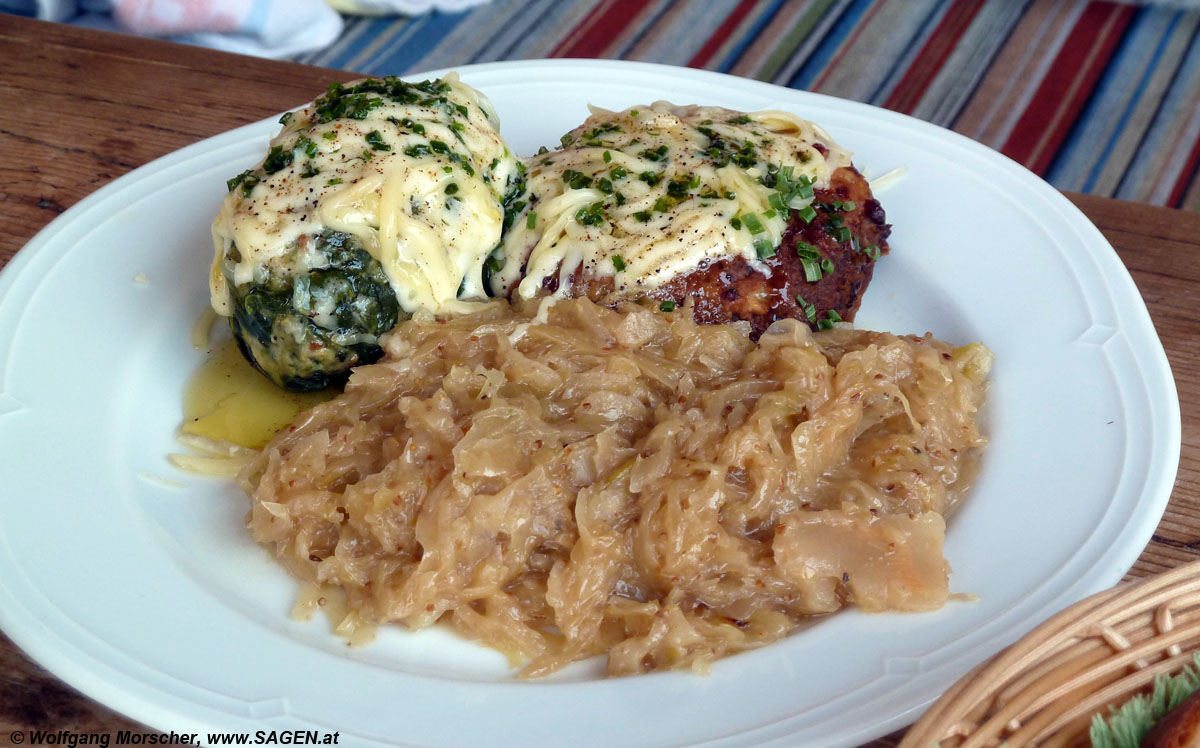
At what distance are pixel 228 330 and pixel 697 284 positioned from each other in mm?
1792

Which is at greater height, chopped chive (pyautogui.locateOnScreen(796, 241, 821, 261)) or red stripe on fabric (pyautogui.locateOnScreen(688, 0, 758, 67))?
chopped chive (pyautogui.locateOnScreen(796, 241, 821, 261))

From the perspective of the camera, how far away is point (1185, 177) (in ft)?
22.0

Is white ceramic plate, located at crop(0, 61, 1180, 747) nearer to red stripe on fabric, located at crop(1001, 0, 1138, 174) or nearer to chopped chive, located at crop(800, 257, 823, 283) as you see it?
chopped chive, located at crop(800, 257, 823, 283)

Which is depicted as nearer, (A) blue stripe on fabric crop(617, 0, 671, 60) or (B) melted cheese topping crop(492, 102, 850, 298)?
(B) melted cheese topping crop(492, 102, 850, 298)

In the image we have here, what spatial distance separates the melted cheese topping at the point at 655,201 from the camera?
3580 millimetres

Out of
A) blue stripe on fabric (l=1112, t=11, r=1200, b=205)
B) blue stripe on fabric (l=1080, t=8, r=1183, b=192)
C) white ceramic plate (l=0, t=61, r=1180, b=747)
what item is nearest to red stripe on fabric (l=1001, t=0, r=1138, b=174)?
blue stripe on fabric (l=1080, t=8, r=1183, b=192)

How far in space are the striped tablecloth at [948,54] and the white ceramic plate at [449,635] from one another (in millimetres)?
2875

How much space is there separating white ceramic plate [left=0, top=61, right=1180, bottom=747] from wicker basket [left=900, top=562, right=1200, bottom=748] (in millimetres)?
304

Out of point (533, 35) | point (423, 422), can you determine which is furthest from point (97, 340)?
point (533, 35)

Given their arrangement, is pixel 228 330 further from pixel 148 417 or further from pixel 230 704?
pixel 230 704

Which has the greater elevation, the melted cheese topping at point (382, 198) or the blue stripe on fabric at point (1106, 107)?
the melted cheese topping at point (382, 198)

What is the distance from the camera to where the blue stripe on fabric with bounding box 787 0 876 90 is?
7.48 metres

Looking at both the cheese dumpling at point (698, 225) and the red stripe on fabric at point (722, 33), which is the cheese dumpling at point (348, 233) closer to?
the cheese dumpling at point (698, 225)

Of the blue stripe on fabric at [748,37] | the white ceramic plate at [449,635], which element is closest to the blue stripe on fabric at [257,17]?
the white ceramic plate at [449,635]
